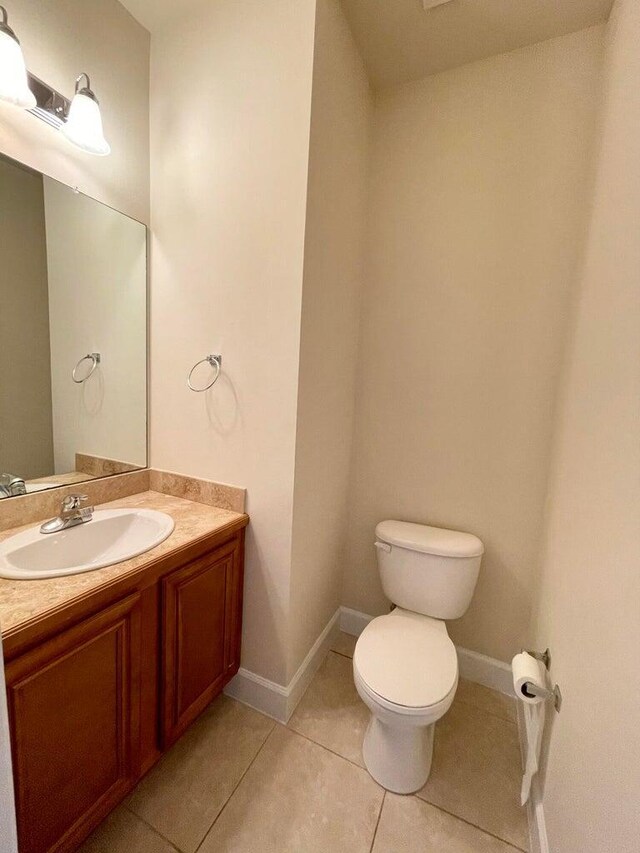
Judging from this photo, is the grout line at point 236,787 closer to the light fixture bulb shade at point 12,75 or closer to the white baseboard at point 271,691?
the white baseboard at point 271,691

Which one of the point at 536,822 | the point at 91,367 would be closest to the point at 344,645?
the point at 536,822

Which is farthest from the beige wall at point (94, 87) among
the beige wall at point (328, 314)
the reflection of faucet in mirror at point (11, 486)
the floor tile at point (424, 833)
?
the floor tile at point (424, 833)

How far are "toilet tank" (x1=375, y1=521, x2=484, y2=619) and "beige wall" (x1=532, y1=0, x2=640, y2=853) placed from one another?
12.4 inches

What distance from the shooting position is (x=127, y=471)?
1.50 meters

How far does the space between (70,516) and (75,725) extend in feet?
1.94

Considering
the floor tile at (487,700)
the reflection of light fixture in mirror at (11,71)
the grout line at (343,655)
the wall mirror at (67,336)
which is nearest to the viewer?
the reflection of light fixture in mirror at (11,71)

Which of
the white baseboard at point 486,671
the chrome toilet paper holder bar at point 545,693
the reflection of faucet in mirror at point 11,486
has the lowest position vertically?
the white baseboard at point 486,671

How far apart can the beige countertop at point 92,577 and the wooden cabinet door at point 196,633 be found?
0.09 metres

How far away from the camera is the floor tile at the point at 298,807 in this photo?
102 cm

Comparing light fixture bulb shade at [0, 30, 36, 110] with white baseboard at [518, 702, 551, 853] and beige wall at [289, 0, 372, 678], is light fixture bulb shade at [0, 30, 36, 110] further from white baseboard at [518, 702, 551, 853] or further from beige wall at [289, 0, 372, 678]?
white baseboard at [518, 702, 551, 853]

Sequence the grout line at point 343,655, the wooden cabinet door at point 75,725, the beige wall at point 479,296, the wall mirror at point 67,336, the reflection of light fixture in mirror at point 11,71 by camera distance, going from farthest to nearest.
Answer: the grout line at point 343,655 → the beige wall at point 479,296 → the wall mirror at point 67,336 → the reflection of light fixture in mirror at point 11,71 → the wooden cabinet door at point 75,725

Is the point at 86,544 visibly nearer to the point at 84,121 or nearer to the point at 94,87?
the point at 84,121

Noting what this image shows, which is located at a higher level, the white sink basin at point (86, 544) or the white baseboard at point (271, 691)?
the white sink basin at point (86, 544)

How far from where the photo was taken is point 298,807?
1112mm
